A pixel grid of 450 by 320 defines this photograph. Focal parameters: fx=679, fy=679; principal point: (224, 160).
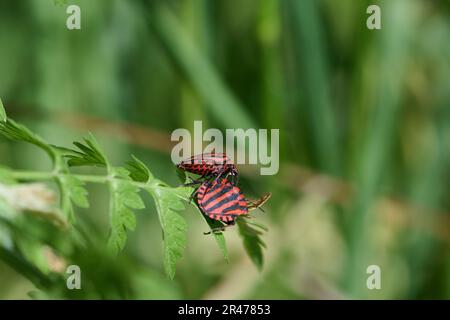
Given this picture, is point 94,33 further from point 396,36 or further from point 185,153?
point 396,36

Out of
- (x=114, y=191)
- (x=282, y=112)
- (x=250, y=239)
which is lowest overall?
(x=250, y=239)

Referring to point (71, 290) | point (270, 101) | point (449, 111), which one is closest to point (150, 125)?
point (270, 101)

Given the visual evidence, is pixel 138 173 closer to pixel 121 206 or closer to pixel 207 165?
pixel 121 206

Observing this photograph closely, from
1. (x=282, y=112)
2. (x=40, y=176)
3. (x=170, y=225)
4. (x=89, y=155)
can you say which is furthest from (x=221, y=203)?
(x=282, y=112)

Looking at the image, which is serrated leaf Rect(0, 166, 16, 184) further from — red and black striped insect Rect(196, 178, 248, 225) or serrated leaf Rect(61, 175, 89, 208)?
red and black striped insect Rect(196, 178, 248, 225)

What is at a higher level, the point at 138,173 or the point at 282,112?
the point at 282,112

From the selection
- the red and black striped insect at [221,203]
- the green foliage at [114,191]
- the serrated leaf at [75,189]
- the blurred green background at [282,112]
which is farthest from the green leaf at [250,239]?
the blurred green background at [282,112]

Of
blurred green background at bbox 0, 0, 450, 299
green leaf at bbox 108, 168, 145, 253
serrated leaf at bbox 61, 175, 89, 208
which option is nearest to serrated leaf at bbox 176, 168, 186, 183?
green leaf at bbox 108, 168, 145, 253
